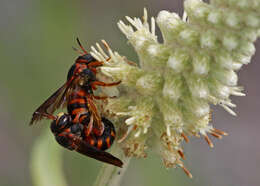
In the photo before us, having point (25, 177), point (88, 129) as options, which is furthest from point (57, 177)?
point (25, 177)

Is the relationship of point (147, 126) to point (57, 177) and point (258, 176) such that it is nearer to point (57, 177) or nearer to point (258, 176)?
point (57, 177)

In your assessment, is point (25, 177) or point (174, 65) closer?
point (174, 65)

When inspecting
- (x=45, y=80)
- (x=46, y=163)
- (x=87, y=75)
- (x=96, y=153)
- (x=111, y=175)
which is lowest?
(x=45, y=80)

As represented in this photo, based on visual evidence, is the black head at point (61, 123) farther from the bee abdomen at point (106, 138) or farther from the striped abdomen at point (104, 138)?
the bee abdomen at point (106, 138)

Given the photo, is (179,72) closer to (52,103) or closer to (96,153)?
(96,153)

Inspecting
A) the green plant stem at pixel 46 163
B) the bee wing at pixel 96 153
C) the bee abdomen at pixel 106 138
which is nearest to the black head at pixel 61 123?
the bee wing at pixel 96 153

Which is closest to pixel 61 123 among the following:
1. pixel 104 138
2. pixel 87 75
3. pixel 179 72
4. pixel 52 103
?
pixel 52 103
